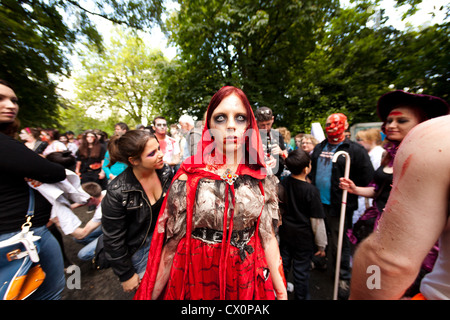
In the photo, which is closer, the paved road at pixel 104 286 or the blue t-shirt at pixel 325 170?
the paved road at pixel 104 286

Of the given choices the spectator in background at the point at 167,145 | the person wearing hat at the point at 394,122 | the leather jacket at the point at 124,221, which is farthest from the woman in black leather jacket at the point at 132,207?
the spectator in background at the point at 167,145

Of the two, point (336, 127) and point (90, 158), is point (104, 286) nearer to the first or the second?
point (90, 158)

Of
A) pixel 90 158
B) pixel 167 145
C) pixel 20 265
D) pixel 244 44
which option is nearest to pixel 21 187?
pixel 20 265

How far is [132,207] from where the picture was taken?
1.73 metres

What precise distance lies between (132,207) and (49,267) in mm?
1156

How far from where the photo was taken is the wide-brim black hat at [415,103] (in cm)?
157

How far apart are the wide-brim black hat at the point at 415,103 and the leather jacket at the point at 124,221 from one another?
3023mm

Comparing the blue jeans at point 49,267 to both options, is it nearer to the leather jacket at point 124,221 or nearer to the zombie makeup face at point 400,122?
the leather jacket at point 124,221

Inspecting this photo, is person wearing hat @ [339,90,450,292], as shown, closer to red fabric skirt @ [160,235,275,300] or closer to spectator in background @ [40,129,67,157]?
red fabric skirt @ [160,235,275,300]

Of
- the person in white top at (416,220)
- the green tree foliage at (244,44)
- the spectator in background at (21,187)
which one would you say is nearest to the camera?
the person in white top at (416,220)

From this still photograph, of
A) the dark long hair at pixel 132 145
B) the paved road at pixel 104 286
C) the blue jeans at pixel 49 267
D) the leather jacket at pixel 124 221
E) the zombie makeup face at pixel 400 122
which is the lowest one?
the paved road at pixel 104 286

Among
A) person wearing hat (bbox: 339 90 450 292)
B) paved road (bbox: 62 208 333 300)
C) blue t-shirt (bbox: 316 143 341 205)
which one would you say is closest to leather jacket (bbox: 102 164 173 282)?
paved road (bbox: 62 208 333 300)

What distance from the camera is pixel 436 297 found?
0.72 metres
